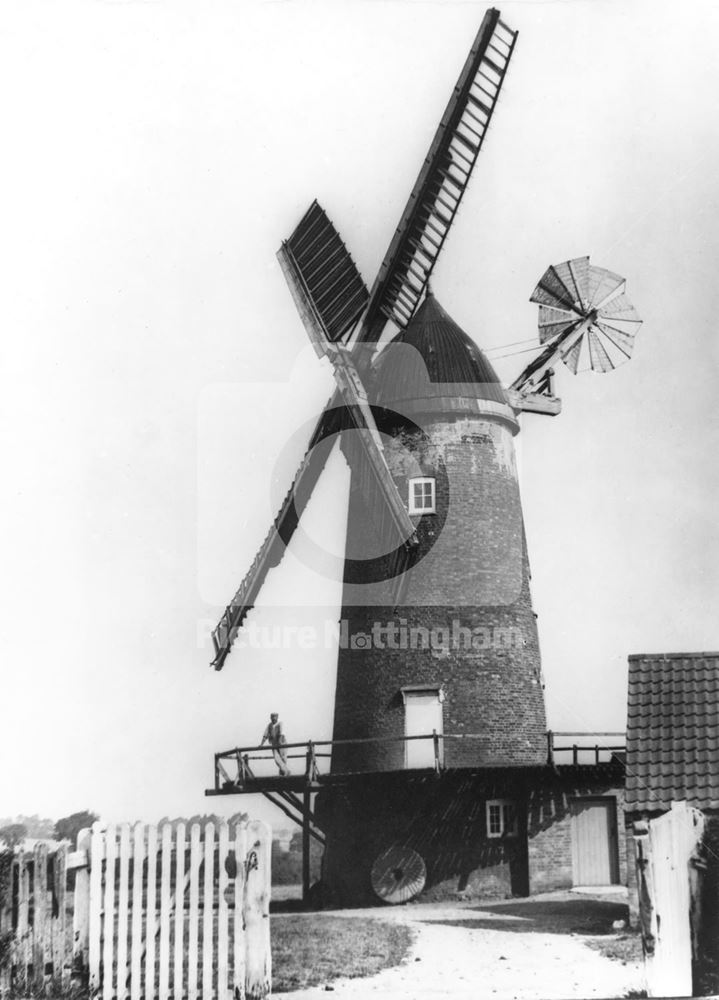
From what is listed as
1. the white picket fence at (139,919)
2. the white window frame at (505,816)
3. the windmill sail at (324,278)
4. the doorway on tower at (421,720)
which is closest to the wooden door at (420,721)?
the doorway on tower at (421,720)

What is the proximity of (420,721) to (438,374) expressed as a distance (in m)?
4.47

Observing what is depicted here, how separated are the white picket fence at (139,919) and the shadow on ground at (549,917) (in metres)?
3.91

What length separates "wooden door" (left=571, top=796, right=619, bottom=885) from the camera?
1523 cm

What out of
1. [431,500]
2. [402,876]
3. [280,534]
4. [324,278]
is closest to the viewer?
[402,876]

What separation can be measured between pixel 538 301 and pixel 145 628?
639 cm

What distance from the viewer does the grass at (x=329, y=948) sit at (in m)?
10.5

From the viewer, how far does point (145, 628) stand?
13.9 m

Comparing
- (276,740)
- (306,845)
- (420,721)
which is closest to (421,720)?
(420,721)

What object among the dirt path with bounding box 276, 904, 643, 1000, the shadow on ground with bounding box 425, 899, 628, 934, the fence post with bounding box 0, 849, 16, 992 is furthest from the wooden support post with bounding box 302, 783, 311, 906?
the fence post with bounding box 0, 849, 16, 992

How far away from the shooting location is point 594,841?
50.6ft

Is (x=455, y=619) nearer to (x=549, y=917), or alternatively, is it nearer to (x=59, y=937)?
(x=549, y=917)

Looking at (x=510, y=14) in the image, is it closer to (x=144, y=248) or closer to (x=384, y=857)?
(x=144, y=248)

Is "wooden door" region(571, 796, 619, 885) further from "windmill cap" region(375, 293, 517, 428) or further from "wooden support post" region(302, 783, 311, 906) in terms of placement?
"windmill cap" region(375, 293, 517, 428)

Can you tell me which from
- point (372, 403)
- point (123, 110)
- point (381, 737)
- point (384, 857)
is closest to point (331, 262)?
point (372, 403)
